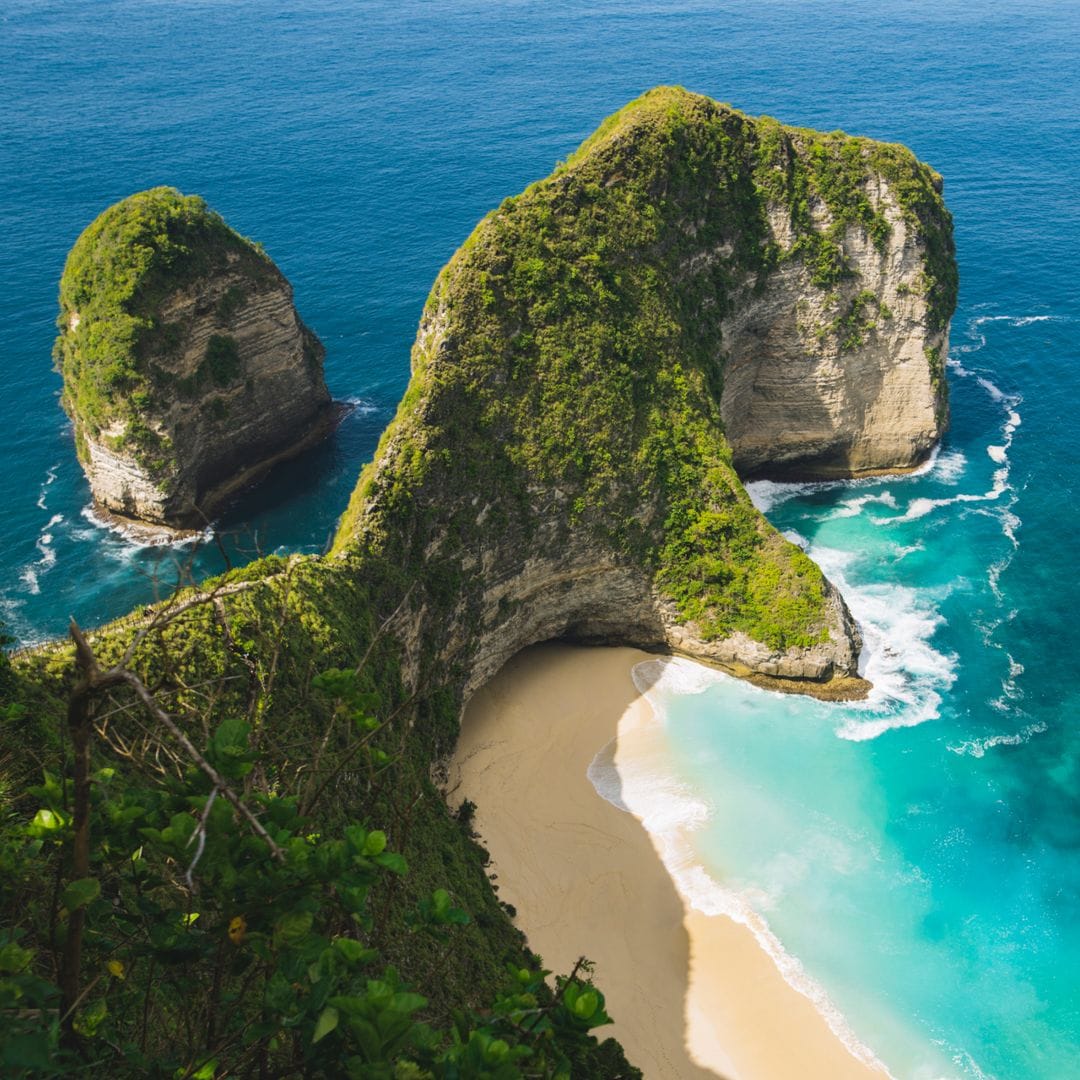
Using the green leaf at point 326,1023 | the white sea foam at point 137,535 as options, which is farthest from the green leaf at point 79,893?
the white sea foam at point 137,535

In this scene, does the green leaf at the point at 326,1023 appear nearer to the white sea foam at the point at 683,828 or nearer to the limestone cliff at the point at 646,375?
the limestone cliff at the point at 646,375

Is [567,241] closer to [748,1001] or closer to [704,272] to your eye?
[704,272]

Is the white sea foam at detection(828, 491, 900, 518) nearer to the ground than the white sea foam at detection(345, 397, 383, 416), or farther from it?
nearer to the ground

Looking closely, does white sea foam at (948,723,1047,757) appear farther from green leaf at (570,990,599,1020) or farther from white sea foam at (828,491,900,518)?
green leaf at (570,990,599,1020)

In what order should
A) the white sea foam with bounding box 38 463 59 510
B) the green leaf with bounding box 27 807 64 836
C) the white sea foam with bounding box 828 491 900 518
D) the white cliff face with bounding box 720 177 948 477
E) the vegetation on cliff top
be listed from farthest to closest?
the white sea foam with bounding box 38 463 59 510 → the white sea foam with bounding box 828 491 900 518 → the white cliff face with bounding box 720 177 948 477 → the vegetation on cliff top → the green leaf with bounding box 27 807 64 836

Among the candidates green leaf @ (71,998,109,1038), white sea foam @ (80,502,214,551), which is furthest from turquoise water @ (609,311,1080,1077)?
green leaf @ (71,998,109,1038)

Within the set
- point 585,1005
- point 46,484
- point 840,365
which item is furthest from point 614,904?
point 46,484
